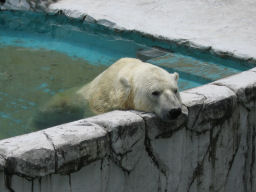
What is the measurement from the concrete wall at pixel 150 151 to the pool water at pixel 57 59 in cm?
179

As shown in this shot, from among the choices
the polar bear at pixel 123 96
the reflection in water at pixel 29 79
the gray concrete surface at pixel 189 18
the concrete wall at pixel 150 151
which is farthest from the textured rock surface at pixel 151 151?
the gray concrete surface at pixel 189 18

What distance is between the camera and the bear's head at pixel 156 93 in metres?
3.27

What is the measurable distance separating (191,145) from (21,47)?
14.4 feet

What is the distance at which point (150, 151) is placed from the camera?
325 centimetres

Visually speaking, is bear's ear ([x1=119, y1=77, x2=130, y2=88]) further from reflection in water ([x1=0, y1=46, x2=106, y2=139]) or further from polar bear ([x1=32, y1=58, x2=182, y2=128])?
reflection in water ([x1=0, y1=46, x2=106, y2=139])

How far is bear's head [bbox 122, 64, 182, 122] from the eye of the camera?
10.7 feet

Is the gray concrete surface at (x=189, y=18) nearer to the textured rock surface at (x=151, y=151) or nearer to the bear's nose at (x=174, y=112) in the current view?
the textured rock surface at (x=151, y=151)

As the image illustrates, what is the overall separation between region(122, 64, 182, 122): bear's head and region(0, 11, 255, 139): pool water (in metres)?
1.47

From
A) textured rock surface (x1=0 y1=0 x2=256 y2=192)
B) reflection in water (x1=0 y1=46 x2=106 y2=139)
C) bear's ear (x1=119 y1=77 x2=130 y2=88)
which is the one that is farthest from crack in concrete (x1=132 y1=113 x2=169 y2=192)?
reflection in water (x1=0 y1=46 x2=106 y2=139)

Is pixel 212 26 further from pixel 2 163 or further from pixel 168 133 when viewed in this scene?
pixel 2 163

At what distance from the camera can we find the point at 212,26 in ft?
24.1

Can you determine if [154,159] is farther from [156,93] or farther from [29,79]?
[29,79]

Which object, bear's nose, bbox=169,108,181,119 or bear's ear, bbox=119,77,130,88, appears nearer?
bear's nose, bbox=169,108,181,119

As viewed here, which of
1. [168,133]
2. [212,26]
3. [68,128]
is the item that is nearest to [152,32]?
[212,26]
